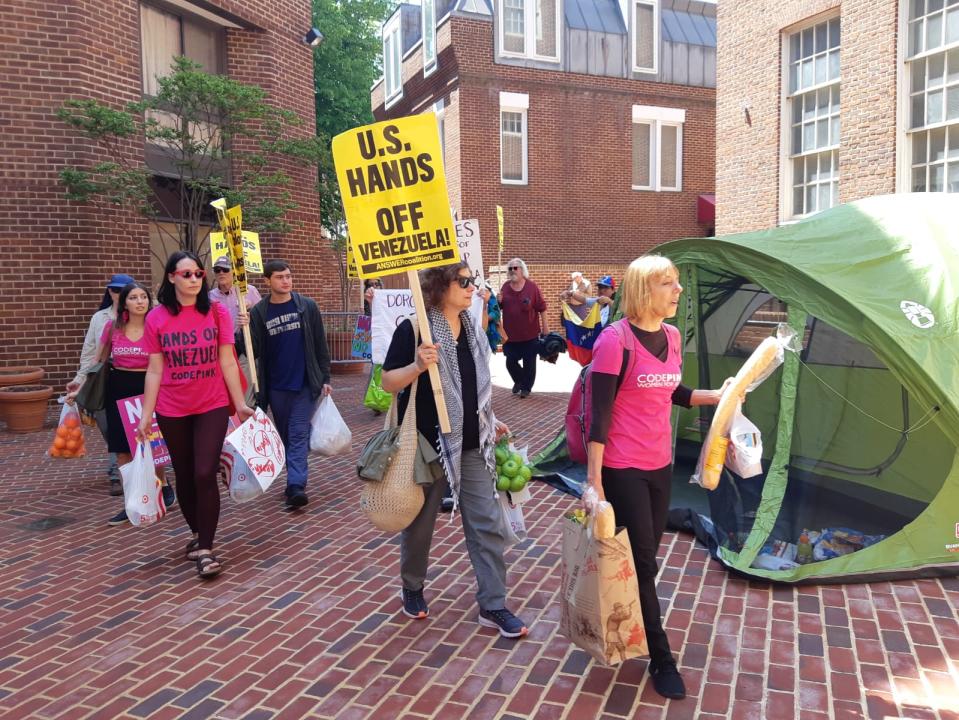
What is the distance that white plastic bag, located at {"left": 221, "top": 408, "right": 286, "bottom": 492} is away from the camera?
493cm

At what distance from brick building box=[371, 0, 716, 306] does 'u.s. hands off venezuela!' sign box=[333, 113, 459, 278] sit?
1646 centimetres

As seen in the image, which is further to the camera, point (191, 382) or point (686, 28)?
point (686, 28)

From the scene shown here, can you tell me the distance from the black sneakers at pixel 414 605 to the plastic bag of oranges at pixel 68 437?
3833mm

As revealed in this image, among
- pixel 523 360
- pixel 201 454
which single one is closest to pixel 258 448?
pixel 201 454

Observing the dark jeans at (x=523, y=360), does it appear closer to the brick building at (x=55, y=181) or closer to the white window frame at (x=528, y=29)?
the brick building at (x=55, y=181)

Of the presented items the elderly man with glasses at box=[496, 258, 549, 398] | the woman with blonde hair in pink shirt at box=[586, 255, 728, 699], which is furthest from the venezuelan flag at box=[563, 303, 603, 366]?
the woman with blonde hair in pink shirt at box=[586, 255, 728, 699]

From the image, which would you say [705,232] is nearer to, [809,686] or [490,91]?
[490,91]

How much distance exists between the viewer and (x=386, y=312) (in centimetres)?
863

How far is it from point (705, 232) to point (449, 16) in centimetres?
923

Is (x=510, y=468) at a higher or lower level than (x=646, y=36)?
lower

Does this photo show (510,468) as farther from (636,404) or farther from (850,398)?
(850,398)

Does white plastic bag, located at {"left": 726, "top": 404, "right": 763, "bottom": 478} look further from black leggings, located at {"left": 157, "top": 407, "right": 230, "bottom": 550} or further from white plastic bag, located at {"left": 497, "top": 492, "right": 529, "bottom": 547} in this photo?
black leggings, located at {"left": 157, "top": 407, "right": 230, "bottom": 550}

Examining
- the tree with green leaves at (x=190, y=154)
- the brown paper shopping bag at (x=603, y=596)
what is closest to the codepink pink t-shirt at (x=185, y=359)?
the brown paper shopping bag at (x=603, y=596)

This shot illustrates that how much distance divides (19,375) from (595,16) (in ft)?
56.6
